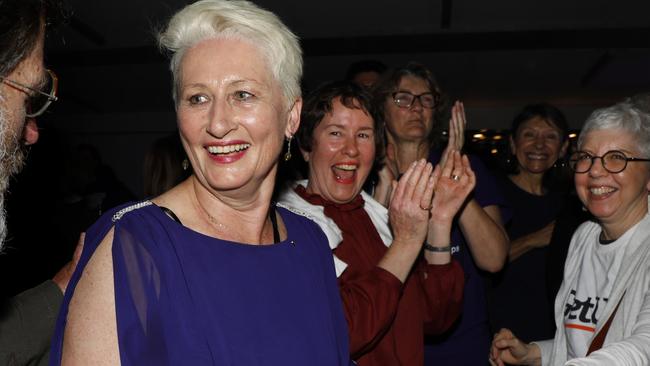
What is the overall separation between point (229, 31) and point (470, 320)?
1.60 metres

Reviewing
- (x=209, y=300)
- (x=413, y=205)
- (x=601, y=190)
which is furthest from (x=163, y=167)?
(x=601, y=190)

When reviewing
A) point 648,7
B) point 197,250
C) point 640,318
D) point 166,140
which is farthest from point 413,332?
point 648,7

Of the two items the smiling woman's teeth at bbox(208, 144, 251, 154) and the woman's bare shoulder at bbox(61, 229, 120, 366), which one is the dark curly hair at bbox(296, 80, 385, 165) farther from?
the woman's bare shoulder at bbox(61, 229, 120, 366)

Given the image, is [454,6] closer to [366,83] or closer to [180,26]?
[366,83]

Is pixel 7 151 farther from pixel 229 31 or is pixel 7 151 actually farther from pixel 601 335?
pixel 601 335

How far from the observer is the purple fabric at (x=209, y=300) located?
117cm

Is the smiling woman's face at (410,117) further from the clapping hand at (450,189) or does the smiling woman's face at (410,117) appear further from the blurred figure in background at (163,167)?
the blurred figure in background at (163,167)

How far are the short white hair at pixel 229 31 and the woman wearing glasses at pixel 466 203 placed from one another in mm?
1003

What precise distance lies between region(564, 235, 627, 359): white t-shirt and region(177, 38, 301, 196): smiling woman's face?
1.40 metres

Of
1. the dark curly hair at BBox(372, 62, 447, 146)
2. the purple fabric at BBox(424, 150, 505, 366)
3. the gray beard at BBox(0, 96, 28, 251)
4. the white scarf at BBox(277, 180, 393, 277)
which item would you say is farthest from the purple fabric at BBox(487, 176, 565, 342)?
the gray beard at BBox(0, 96, 28, 251)

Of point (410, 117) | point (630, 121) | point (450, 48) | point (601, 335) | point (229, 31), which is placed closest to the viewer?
point (229, 31)

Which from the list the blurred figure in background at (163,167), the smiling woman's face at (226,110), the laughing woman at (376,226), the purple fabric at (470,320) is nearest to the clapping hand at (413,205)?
the laughing woman at (376,226)

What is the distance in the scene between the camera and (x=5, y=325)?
146 centimetres

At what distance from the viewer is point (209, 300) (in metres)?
1.29
